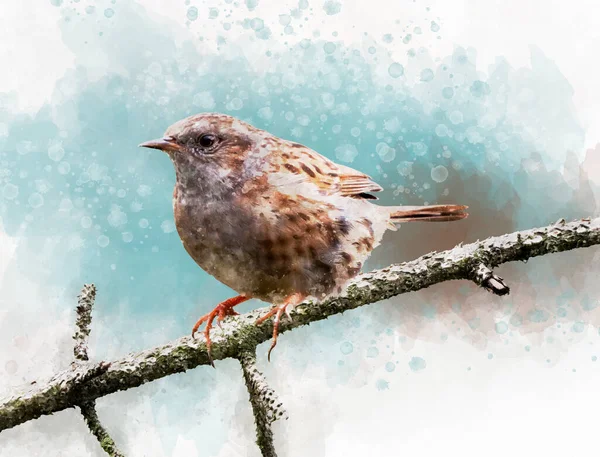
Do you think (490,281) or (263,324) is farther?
(263,324)

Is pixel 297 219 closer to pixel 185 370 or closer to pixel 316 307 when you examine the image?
pixel 316 307

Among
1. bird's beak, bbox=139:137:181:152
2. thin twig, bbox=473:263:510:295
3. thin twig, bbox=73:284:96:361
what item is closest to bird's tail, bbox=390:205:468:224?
thin twig, bbox=473:263:510:295

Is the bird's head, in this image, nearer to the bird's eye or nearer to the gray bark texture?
the bird's eye

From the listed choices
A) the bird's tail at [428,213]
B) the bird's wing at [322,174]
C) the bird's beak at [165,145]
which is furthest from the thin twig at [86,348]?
the bird's tail at [428,213]

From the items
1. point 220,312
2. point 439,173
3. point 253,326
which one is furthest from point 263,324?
point 439,173

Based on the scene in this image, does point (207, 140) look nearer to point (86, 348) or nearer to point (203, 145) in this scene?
point (203, 145)

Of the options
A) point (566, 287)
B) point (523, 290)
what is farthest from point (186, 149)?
point (566, 287)

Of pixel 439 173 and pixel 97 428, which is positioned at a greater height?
pixel 439 173
